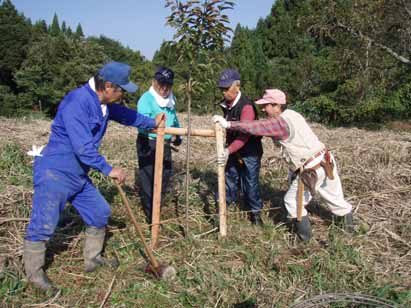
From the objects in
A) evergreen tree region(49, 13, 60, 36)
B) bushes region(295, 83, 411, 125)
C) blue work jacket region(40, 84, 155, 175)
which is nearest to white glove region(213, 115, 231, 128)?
blue work jacket region(40, 84, 155, 175)

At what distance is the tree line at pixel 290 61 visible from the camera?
8523mm

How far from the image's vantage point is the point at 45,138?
26.4 feet

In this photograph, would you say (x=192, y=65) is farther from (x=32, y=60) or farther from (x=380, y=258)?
(x=32, y=60)

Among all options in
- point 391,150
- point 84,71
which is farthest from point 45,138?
point 84,71

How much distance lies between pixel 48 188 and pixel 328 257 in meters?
2.45

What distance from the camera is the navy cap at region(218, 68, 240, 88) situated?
3.92m

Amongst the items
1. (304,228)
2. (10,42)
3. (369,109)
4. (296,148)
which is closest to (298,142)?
(296,148)

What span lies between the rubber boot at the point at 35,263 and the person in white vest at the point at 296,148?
72.6 inches

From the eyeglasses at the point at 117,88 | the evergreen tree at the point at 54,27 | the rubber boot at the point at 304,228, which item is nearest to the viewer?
the eyeglasses at the point at 117,88

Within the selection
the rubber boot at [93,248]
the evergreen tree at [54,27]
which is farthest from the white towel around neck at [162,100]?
the evergreen tree at [54,27]

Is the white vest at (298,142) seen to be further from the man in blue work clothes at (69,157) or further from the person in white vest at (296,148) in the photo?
the man in blue work clothes at (69,157)

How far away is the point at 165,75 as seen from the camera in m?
3.90

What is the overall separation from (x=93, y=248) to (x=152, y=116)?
55.4 inches

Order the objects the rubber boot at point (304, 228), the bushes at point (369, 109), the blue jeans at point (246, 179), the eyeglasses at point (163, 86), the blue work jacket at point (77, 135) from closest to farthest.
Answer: the blue work jacket at point (77, 135) → the rubber boot at point (304, 228) → the eyeglasses at point (163, 86) → the blue jeans at point (246, 179) → the bushes at point (369, 109)
